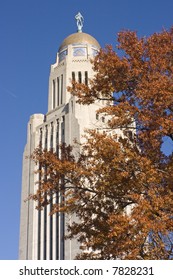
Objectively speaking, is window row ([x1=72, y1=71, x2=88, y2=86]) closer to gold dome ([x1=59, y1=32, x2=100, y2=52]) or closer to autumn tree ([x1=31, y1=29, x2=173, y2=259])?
gold dome ([x1=59, y1=32, x2=100, y2=52])

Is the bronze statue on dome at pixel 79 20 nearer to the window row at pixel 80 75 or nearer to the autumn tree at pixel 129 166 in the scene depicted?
the window row at pixel 80 75

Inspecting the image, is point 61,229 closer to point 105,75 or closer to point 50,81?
point 50,81

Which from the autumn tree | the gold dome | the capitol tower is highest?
the gold dome

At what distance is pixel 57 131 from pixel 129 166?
4794 centimetres

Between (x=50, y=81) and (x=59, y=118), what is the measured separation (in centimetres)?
839

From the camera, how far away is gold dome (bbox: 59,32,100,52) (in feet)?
227

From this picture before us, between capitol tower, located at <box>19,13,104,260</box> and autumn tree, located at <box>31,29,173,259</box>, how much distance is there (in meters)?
32.6

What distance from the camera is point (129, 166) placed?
14844 mm

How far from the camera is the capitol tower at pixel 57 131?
54.9 metres

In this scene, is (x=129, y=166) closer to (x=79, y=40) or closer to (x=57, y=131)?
(x=57, y=131)

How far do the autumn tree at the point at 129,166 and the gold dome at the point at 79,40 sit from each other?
173 ft

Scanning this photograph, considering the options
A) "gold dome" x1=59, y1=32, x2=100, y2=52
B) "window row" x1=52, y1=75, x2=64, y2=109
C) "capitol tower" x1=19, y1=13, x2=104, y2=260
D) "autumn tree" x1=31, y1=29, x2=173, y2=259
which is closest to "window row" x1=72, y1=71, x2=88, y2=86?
"capitol tower" x1=19, y1=13, x2=104, y2=260

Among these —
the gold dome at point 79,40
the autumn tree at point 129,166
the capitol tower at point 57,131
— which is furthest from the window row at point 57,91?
the autumn tree at point 129,166

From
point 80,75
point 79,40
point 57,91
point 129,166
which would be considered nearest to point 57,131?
point 57,91
